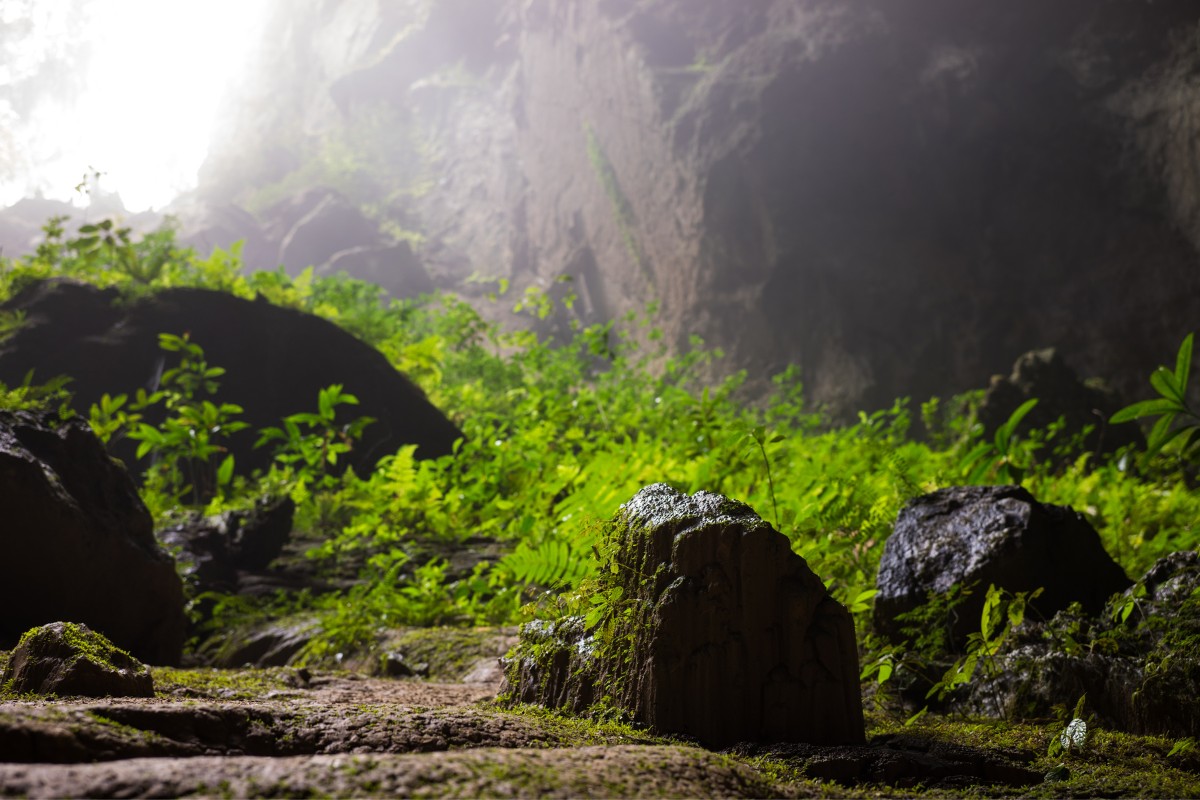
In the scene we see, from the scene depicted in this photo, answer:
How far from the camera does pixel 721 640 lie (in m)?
2.02

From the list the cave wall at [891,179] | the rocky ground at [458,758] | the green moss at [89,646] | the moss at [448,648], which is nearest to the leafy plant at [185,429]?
the moss at [448,648]

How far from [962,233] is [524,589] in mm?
16865

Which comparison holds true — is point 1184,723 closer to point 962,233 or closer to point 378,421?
point 378,421

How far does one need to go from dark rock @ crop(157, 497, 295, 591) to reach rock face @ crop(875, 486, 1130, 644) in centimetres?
→ 410

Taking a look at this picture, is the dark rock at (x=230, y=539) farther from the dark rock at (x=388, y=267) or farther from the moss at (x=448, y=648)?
the dark rock at (x=388, y=267)

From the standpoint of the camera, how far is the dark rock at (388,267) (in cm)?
3056

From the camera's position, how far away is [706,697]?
6.46ft

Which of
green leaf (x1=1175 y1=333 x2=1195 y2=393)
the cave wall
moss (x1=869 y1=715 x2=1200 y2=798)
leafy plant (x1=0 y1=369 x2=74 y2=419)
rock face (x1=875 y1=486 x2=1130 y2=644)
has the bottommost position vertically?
moss (x1=869 y1=715 x2=1200 y2=798)

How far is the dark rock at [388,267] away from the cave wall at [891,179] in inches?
317

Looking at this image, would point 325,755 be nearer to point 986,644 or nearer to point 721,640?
point 721,640

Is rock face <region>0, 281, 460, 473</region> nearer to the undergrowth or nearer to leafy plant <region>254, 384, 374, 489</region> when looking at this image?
the undergrowth

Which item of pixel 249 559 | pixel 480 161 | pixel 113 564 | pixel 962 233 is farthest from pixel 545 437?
pixel 480 161

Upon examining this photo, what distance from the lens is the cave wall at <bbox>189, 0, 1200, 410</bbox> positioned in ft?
51.2

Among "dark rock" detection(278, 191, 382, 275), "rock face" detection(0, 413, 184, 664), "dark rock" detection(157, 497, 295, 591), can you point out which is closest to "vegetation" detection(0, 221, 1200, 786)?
"dark rock" detection(157, 497, 295, 591)
